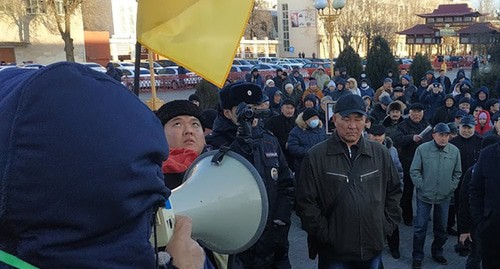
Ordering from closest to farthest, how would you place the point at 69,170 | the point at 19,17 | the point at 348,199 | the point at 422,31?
the point at 69,170 → the point at 348,199 → the point at 19,17 → the point at 422,31

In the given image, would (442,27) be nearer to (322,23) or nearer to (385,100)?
(322,23)

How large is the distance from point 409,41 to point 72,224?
158 ft

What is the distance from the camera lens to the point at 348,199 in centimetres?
305

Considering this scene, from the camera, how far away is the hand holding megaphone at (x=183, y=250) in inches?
36.6

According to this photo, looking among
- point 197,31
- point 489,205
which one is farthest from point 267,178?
point 489,205

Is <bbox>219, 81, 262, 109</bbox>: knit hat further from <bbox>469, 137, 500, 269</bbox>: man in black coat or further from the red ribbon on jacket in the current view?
<bbox>469, 137, 500, 269</bbox>: man in black coat

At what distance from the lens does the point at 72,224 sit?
0.70m

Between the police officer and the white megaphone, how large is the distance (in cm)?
160

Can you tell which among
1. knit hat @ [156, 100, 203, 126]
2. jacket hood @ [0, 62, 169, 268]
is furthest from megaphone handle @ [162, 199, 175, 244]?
knit hat @ [156, 100, 203, 126]

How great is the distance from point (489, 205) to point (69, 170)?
3408 mm

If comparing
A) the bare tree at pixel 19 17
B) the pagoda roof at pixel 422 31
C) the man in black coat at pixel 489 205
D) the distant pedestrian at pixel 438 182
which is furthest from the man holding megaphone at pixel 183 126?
the pagoda roof at pixel 422 31

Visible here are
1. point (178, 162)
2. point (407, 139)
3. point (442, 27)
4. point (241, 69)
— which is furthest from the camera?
point (442, 27)

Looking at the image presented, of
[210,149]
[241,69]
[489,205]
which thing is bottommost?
[489,205]

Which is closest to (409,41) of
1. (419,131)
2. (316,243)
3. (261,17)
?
(261,17)
